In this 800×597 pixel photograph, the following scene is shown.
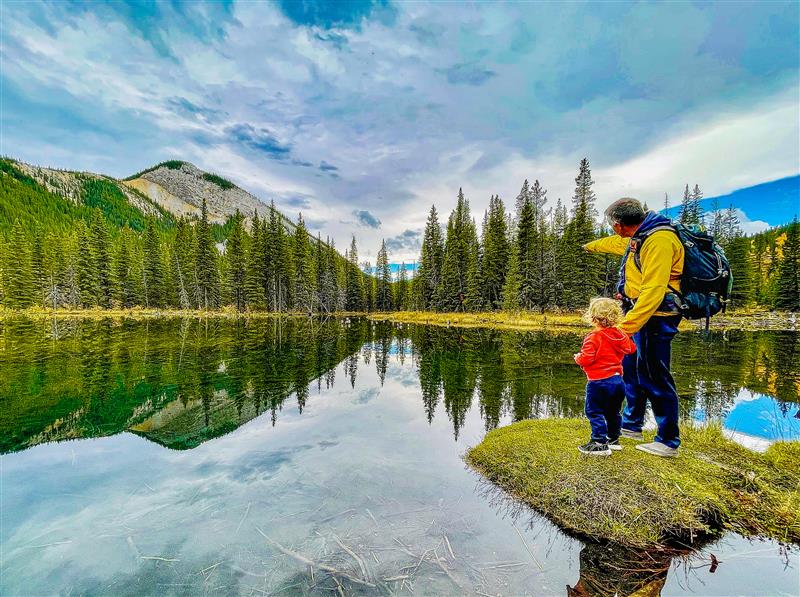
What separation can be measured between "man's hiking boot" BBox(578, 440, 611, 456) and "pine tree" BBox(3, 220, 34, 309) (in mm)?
81192

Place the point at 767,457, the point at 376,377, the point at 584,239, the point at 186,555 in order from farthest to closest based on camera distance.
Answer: the point at 584,239 < the point at 376,377 < the point at 767,457 < the point at 186,555

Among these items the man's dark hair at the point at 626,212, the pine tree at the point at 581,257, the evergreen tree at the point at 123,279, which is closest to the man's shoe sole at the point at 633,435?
the man's dark hair at the point at 626,212

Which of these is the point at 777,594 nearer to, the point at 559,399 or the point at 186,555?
the point at 186,555

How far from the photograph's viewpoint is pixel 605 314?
502cm

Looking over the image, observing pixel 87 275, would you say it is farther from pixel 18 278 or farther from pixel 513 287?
pixel 513 287

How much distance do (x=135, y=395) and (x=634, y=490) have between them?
38.1 feet

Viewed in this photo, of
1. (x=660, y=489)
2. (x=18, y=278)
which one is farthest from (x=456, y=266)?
(x=18, y=278)

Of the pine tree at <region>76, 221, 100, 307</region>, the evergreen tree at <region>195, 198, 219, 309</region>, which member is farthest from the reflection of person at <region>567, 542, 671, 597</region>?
the pine tree at <region>76, 221, 100, 307</region>

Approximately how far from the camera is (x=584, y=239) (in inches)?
1636

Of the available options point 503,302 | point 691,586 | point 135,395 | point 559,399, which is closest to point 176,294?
point 503,302

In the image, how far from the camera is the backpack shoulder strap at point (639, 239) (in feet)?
15.1

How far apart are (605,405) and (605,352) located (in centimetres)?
83

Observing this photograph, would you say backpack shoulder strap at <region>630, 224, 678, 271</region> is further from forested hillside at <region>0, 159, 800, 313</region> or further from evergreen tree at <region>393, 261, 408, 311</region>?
evergreen tree at <region>393, 261, 408, 311</region>

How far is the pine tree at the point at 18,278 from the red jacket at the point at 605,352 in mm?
81179
